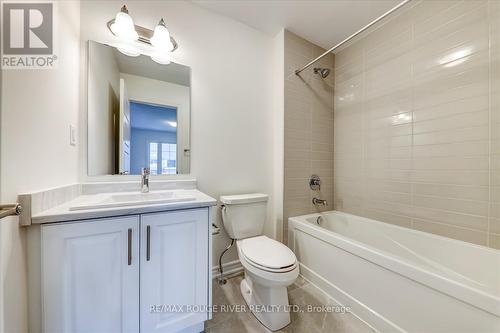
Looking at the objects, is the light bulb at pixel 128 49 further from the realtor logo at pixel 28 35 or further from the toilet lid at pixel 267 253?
the toilet lid at pixel 267 253

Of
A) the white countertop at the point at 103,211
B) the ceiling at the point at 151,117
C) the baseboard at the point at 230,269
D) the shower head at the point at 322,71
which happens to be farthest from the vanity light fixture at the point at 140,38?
the baseboard at the point at 230,269

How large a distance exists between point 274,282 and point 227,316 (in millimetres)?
480

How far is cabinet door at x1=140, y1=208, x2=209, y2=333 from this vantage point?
3.15 ft

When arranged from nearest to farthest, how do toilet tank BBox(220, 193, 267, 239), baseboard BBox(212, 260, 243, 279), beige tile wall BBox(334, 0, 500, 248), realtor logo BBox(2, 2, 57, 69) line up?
realtor logo BBox(2, 2, 57, 69), beige tile wall BBox(334, 0, 500, 248), toilet tank BBox(220, 193, 267, 239), baseboard BBox(212, 260, 243, 279)

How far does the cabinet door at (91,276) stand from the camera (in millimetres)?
782

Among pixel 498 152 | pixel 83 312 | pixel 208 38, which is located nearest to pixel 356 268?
pixel 498 152

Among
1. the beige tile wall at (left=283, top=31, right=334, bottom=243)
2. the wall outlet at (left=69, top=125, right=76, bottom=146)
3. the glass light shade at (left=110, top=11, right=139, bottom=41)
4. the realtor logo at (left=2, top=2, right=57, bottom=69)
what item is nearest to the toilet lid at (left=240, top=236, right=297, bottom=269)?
the beige tile wall at (left=283, top=31, right=334, bottom=243)

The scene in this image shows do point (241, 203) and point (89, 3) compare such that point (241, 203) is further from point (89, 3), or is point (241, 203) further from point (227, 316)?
point (89, 3)

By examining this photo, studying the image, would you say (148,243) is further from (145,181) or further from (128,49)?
(128,49)

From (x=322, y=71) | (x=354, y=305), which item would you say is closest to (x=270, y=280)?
(x=354, y=305)

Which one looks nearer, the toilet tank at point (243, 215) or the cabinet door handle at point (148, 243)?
the cabinet door handle at point (148, 243)

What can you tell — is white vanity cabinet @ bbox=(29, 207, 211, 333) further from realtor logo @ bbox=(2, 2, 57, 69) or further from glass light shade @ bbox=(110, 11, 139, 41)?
glass light shade @ bbox=(110, 11, 139, 41)

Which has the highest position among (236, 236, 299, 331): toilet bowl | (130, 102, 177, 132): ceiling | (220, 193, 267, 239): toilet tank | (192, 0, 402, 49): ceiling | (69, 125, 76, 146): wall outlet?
(192, 0, 402, 49): ceiling

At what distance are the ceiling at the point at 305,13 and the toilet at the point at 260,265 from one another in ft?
5.52
